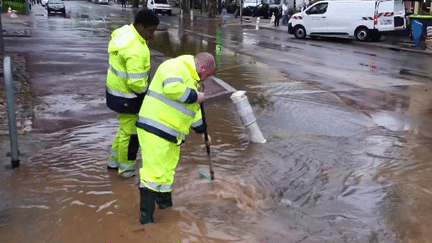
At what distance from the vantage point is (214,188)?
4965 mm

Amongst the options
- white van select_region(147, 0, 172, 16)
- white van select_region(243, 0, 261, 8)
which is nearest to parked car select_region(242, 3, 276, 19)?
white van select_region(243, 0, 261, 8)

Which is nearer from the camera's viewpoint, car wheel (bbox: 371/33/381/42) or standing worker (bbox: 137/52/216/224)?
standing worker (bbox: 137/52/216/224)

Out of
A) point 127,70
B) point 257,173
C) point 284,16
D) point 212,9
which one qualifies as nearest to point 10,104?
point 127,70


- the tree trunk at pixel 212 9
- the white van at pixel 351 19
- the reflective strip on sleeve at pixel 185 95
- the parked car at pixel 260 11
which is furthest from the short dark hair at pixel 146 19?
the tree trunk at pixel 212 9

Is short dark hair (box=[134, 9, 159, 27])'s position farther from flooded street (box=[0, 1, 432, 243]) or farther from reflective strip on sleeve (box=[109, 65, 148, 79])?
flooded street (box=[0, 1, 432, 243])

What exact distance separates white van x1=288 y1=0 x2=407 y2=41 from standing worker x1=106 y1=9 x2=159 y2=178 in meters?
20.3

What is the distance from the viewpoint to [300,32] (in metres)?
25.0

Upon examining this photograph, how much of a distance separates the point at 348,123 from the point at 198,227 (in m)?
4.41

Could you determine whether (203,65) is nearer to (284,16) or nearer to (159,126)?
(159,126)

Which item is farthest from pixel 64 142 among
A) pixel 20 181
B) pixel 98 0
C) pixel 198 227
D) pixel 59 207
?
pixel 98 0

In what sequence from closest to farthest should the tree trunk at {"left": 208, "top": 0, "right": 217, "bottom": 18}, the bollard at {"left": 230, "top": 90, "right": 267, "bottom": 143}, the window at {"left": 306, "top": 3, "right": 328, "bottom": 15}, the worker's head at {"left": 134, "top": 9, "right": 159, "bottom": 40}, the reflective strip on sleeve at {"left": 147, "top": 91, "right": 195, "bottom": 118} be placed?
the reflective strip on sleeve at {"left": 147, "top": 91, "right": 195, "bottom": 118}
the worker's head at {"left": 134, "top": 9, "right": 159, "bottom": 40}
the bollard at {"left": 230, "top": 90, "right": 267, "bottom": 143}
the window at {"left": 306, "top": 3, "right": 328, "bottom": 15}
the tree trunk at {"left": 208, "top": 0, "right": 217, "bottom": 18}

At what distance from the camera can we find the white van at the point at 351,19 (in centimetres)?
2272

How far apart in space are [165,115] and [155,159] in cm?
36

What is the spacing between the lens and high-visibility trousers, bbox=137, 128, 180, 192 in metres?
3.92
